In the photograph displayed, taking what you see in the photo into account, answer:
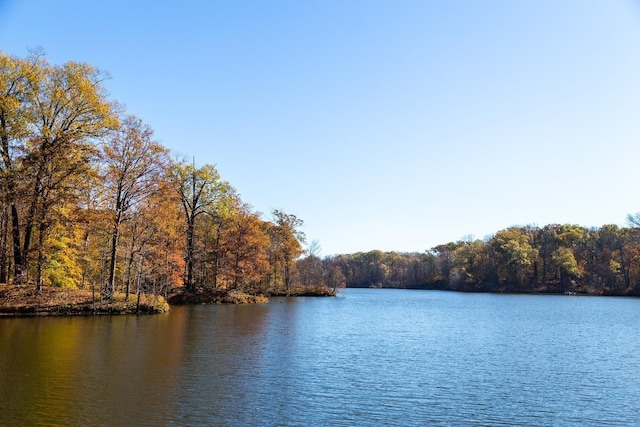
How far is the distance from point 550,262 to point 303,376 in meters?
106

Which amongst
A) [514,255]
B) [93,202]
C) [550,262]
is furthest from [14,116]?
[550,262]

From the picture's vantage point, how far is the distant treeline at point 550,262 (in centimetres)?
9492

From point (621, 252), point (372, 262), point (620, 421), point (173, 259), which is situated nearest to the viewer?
point (620, 421)

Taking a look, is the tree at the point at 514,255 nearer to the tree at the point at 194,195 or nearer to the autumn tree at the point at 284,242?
the autumn tree at the point at 284,242

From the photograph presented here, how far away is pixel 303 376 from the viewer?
1609 cm

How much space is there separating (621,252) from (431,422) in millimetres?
103655

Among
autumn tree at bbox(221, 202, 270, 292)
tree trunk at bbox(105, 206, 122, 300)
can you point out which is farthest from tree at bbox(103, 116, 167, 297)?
autumn tree at bbox(221, 202, 270, 292)

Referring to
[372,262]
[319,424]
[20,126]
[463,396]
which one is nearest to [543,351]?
[463,396]

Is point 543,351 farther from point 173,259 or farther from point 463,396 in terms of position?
point 173,259

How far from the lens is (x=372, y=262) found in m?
168

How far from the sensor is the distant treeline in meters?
94.9

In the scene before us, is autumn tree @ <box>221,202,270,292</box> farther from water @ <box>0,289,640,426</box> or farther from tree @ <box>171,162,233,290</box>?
water @ <box>0,289,640,426</box>

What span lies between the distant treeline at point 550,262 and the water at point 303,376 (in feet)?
254

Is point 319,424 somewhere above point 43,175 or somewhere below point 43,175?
below
